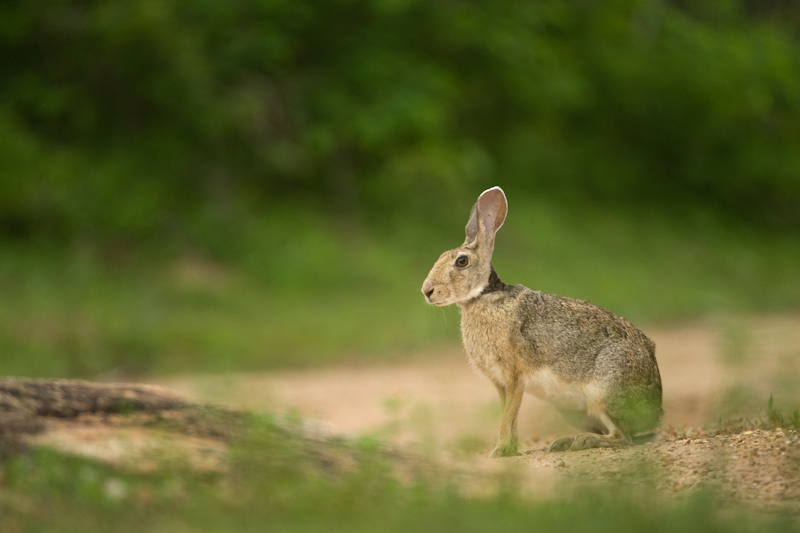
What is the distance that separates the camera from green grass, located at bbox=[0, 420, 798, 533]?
3.76 m

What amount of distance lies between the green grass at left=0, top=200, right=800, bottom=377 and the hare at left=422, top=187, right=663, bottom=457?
20.6 ft

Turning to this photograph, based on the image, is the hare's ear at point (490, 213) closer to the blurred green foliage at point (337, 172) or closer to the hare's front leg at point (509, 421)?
the hare's front leg at point (509, 421)

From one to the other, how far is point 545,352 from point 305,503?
1.53m

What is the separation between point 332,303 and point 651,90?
37.3 feet

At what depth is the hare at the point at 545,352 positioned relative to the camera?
500 cm

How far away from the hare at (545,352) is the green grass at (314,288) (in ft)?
20.6

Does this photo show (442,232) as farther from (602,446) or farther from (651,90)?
(602,446)

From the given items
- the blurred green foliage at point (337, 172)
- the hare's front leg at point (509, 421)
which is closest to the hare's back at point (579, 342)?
the hare's front leg at point (509, 421)

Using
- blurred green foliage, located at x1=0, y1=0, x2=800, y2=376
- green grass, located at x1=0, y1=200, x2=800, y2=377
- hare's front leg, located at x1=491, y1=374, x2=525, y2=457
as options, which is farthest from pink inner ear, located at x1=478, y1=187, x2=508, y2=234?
blurred green foliage, located at x1=0, y1=0, x2=800, y2=376

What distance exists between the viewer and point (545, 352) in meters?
5.04

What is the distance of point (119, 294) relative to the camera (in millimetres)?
13945

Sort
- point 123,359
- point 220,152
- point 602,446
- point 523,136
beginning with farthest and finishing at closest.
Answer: point 523,136, point 220,152, point 123,359, point 602,446

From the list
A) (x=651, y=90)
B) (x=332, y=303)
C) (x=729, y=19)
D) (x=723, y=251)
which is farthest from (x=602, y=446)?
(x=729, y=19)

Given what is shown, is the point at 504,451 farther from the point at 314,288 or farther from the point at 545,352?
the point at 314,288
